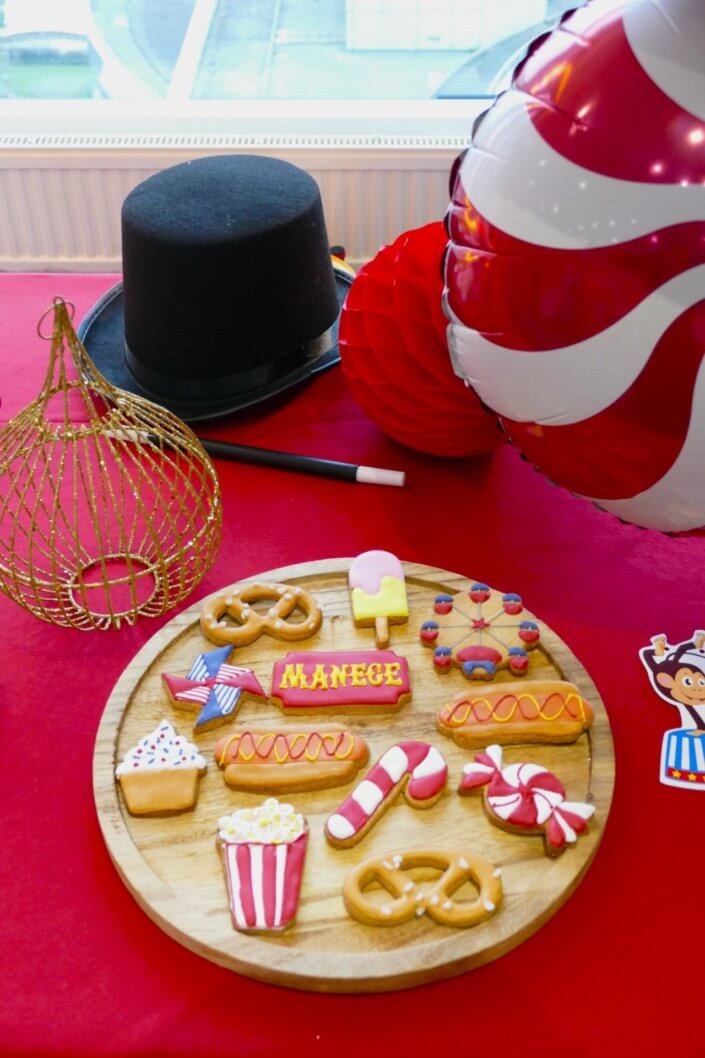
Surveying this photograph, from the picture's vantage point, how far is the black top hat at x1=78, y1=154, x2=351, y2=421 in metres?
1.31

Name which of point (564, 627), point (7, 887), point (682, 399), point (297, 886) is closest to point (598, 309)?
point (682, 399)

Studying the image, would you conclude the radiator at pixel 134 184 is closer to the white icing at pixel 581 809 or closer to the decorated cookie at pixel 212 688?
the decorated cookie at pixel 212 688

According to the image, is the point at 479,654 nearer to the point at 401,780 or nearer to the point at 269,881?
the point at 401,780

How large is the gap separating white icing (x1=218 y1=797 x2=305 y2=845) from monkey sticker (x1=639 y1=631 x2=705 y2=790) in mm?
354

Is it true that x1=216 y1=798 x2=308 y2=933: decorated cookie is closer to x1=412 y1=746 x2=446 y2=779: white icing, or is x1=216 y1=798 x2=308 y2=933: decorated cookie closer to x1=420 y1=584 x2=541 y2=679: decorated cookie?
x1=412 y1=746 x2=446 y2=779: white icing

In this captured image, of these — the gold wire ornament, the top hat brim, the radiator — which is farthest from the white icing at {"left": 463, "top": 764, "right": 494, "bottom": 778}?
the radiator

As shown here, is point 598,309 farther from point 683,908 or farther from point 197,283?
point 197,283

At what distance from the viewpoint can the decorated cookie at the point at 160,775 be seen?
0.90 meters

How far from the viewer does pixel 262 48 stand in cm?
254

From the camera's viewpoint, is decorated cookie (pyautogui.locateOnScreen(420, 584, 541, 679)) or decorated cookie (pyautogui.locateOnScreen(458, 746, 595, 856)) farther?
decorated cookie (pyautogui.locateOnScreen(420, 584, 541, 679))

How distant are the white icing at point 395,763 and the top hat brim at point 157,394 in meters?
0.62

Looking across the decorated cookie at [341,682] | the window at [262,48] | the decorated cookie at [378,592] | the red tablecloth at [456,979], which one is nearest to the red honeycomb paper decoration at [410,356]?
the red tablecloth at [456,979]

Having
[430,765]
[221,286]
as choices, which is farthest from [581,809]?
[221,286]

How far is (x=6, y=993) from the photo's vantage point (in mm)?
812
